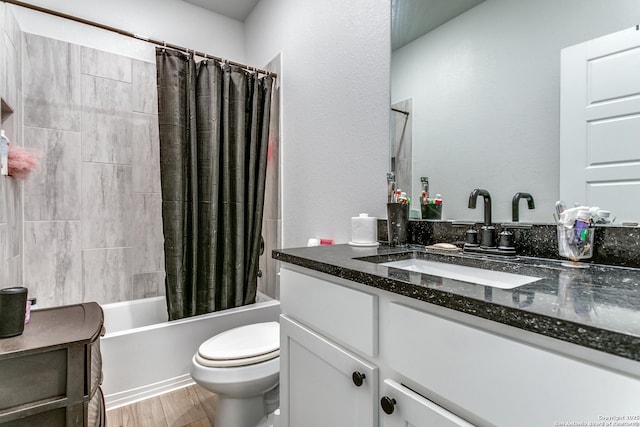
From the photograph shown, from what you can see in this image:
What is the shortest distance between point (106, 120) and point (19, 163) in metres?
0.79

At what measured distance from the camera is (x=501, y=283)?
81 centimetres

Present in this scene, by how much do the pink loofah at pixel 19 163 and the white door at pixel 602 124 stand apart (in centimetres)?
226

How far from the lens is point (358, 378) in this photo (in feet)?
2.42

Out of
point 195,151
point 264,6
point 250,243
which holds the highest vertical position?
point 264,6

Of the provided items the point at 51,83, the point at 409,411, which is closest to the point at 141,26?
the point at 51,83

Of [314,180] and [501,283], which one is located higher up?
[314,180]

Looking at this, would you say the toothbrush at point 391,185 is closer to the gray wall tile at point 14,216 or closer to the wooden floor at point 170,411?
the wooden floor at point 170,411

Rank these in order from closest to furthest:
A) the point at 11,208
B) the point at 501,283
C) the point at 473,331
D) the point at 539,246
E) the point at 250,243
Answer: the point at 473,331 → the point at 501,283 → the point at 539,246 → the point at 11,208 → the point at 250,243

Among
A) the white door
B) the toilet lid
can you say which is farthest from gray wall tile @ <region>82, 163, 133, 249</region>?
the white door

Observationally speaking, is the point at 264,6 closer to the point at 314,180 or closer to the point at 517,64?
the point at 314,180

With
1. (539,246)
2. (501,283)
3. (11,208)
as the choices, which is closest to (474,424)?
(501,283)

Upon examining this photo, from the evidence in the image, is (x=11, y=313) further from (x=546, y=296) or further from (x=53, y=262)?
(x=546, y=296)

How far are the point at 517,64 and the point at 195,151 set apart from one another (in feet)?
5.54

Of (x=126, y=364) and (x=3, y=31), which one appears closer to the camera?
(x=3, y=31)
